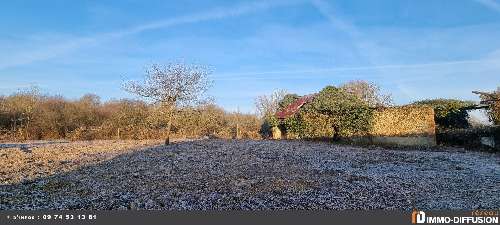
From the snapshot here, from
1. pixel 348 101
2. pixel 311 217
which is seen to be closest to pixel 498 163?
pixel 348 101

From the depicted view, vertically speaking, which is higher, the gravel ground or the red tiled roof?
the red tiled roof

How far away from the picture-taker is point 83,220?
964 cm

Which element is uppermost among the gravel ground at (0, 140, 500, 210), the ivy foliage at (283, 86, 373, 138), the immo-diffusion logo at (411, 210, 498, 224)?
the ivy foliage at (283, 86, 373, 138)

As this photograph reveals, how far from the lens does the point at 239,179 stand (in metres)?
15.4

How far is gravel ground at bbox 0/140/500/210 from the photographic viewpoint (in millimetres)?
12273

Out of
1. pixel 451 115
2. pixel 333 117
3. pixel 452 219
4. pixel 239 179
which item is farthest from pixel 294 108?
pixel 452 219

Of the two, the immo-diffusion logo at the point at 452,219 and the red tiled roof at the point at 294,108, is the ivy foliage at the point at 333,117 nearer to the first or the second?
the red tiled roof at the point at 294,108

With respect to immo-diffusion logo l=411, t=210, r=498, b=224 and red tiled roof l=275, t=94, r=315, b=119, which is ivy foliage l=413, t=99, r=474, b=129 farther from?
immo-diffusion logo l=411, t=210, r=498, b=224

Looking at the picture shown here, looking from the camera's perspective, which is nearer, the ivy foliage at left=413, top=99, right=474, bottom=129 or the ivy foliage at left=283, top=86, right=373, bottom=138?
the ivy foliage at left=283, top=86, right=373, bottom=138

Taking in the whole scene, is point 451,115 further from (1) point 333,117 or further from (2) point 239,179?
(2) point 239,179

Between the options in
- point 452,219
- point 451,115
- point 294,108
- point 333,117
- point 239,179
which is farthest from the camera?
point 294,108

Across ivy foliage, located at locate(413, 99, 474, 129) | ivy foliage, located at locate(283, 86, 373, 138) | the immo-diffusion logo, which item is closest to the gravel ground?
the immo-diffusion logo

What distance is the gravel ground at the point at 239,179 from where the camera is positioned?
12.3 metres

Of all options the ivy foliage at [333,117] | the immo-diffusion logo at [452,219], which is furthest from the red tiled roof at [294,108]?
the immo-diffusion logo at [452,219]
